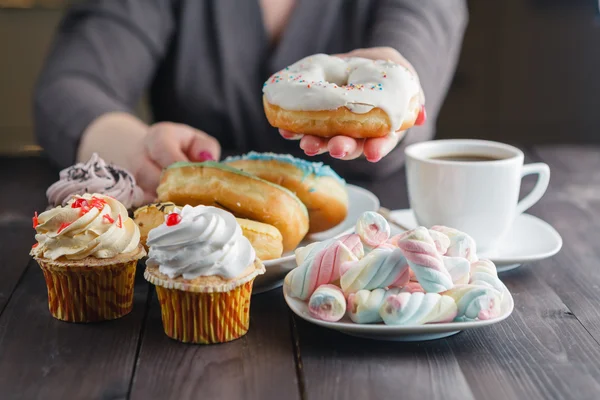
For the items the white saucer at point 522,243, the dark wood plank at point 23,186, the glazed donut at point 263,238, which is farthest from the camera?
the dark wood plank at point 23,186

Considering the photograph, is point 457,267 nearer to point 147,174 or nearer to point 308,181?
point 308,181

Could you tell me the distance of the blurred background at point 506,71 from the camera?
134 inches

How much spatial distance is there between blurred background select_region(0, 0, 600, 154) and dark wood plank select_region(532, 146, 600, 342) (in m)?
1.55

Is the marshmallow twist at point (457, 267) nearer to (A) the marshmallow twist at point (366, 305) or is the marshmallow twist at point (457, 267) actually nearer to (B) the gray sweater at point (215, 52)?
(A) the marshmallow twist at point (366, 305)

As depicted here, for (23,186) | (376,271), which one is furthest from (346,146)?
(23,186)

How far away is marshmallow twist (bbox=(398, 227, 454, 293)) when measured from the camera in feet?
2.74

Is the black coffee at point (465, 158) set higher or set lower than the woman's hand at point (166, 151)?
higher

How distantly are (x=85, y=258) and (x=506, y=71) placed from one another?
295 cm

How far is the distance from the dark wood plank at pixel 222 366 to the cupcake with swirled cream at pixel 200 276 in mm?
20

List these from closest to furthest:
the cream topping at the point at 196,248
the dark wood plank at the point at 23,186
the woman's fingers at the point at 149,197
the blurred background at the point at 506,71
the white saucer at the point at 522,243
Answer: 1. the cream topping at the point at 196,248
2. the white saucer at the point at 522,243
3. the woman's fingers at the point at 149,197
4. the dark wood plank at the point at 23,186
5. the blurred background at the point at 506,71

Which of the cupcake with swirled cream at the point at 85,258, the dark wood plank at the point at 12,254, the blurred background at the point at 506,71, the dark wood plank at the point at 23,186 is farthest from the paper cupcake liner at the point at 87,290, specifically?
the blurred background at the point at 506,71

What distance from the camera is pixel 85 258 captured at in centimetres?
93

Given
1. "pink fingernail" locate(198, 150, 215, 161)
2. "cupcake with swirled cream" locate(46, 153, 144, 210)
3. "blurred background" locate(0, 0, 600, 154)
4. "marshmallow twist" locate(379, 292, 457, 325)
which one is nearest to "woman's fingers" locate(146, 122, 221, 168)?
"pink fingernail" locate(198, 150, 215, 161)

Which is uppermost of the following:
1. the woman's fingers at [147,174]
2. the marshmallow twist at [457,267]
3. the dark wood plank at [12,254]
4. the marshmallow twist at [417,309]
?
the marshmallow twist at [457,267]
